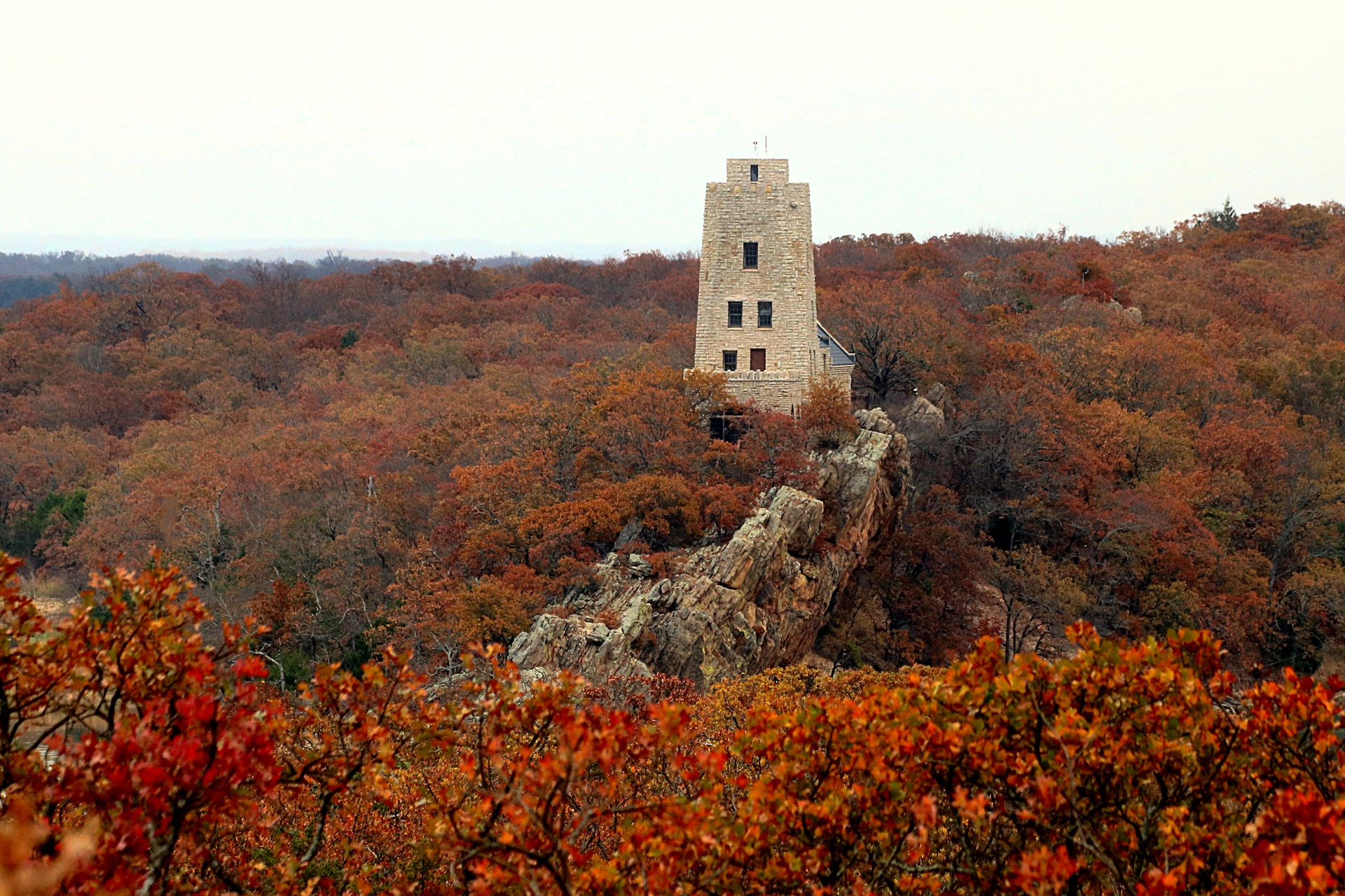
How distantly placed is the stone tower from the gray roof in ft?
9.14

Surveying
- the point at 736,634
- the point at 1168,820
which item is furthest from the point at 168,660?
the point at 736,634

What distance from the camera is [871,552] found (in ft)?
85.2

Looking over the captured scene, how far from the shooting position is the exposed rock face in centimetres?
1642

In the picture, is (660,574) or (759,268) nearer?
(660,574)

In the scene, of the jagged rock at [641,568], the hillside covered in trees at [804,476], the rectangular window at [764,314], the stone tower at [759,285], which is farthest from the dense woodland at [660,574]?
the rectangular window at [764,314]

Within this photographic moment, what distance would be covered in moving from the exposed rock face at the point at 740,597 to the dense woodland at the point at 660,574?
110 centimetres

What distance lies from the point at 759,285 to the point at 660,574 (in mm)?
10475

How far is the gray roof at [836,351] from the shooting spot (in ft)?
94.4

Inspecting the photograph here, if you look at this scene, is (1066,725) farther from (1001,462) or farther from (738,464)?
(1001,462)

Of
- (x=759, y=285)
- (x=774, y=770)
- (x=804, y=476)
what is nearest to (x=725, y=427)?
(x=804, y=476)

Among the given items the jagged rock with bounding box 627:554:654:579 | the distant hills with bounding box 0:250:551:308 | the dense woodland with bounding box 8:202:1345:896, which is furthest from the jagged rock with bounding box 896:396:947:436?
the distant hills with bounding box 0:250:551:308

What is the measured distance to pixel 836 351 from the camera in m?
29.2

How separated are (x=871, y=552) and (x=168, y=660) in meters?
22.5

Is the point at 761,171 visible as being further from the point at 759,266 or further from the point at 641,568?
the point at 641,568
